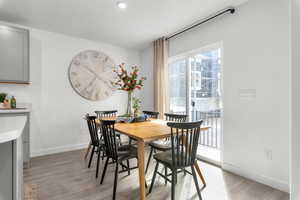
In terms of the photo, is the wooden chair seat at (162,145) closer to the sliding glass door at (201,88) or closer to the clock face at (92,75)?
the sliding glass door at (201,88)

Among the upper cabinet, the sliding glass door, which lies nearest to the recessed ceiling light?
the sliding glass door

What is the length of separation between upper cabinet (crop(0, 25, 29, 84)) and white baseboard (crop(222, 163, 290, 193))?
12.2 ft

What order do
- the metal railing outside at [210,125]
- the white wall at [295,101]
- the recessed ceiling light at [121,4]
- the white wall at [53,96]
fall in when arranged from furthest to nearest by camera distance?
the metal railing outside at [210,125], the white wall at [53,96], the recessed ceiling light at [121,4], the white wall at [295,101]

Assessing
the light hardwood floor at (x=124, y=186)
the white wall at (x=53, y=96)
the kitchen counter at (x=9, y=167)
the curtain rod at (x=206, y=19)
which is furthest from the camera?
the white wall at (x=53, y=96)

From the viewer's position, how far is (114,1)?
2318 millimetres

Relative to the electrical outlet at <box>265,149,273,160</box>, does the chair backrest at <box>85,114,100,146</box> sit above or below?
above

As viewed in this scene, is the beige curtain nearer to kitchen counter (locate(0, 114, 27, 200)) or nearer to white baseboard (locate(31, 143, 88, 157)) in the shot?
white baseboard (locate(31, 143, 88, 157))

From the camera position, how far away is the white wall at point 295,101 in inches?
36.8

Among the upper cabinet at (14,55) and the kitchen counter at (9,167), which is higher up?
the upper cabinet at (14,55)

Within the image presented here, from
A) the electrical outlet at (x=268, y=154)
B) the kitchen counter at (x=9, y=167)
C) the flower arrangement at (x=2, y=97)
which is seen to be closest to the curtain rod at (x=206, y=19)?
the electrical outlet at (x=268, y=154)

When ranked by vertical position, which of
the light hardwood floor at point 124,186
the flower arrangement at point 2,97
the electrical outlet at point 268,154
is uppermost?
the flower arrangement at point 2,97

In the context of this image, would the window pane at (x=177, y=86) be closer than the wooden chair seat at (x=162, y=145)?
No

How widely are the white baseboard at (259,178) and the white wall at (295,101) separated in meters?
1.40

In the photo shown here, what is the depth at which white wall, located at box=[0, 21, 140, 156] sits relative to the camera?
10.4 ft
